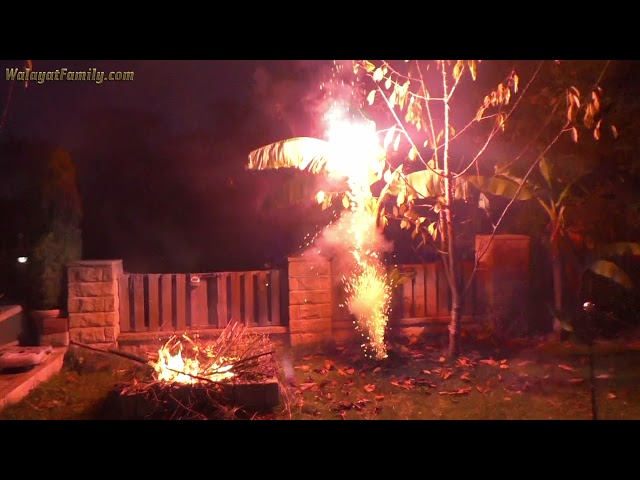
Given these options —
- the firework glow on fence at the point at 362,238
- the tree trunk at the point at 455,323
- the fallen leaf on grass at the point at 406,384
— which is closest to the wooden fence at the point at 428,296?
the firework glow on fence at the point at 362,238

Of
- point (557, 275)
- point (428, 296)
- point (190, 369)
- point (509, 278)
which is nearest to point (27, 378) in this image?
point (190, 369)

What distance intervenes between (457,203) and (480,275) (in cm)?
202

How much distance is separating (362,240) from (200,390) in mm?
3126

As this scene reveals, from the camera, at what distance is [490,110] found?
8.27m

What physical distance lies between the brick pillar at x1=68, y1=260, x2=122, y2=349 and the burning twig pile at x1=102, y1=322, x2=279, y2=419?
4.61 ft

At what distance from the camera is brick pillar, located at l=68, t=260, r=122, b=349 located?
21.4 ft

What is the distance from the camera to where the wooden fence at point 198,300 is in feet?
22.3

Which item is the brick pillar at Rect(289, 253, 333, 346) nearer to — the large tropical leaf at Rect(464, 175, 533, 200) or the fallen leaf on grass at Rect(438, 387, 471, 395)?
the fallen leaf on grass at Rect(438, 387, 471, 395)

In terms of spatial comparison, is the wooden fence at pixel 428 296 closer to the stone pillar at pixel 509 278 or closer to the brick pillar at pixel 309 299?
the stone pillar at pixel 509 278

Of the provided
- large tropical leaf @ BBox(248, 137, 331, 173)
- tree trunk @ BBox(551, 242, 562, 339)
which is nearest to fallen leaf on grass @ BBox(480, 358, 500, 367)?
tree trunk @ BBox(551, 242, 562, 339)

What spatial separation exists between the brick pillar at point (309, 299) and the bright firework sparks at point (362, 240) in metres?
0.32

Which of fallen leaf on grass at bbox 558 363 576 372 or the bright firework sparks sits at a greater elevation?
the bright firework sparks

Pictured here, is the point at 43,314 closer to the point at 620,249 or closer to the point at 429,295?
the point at 429,295
